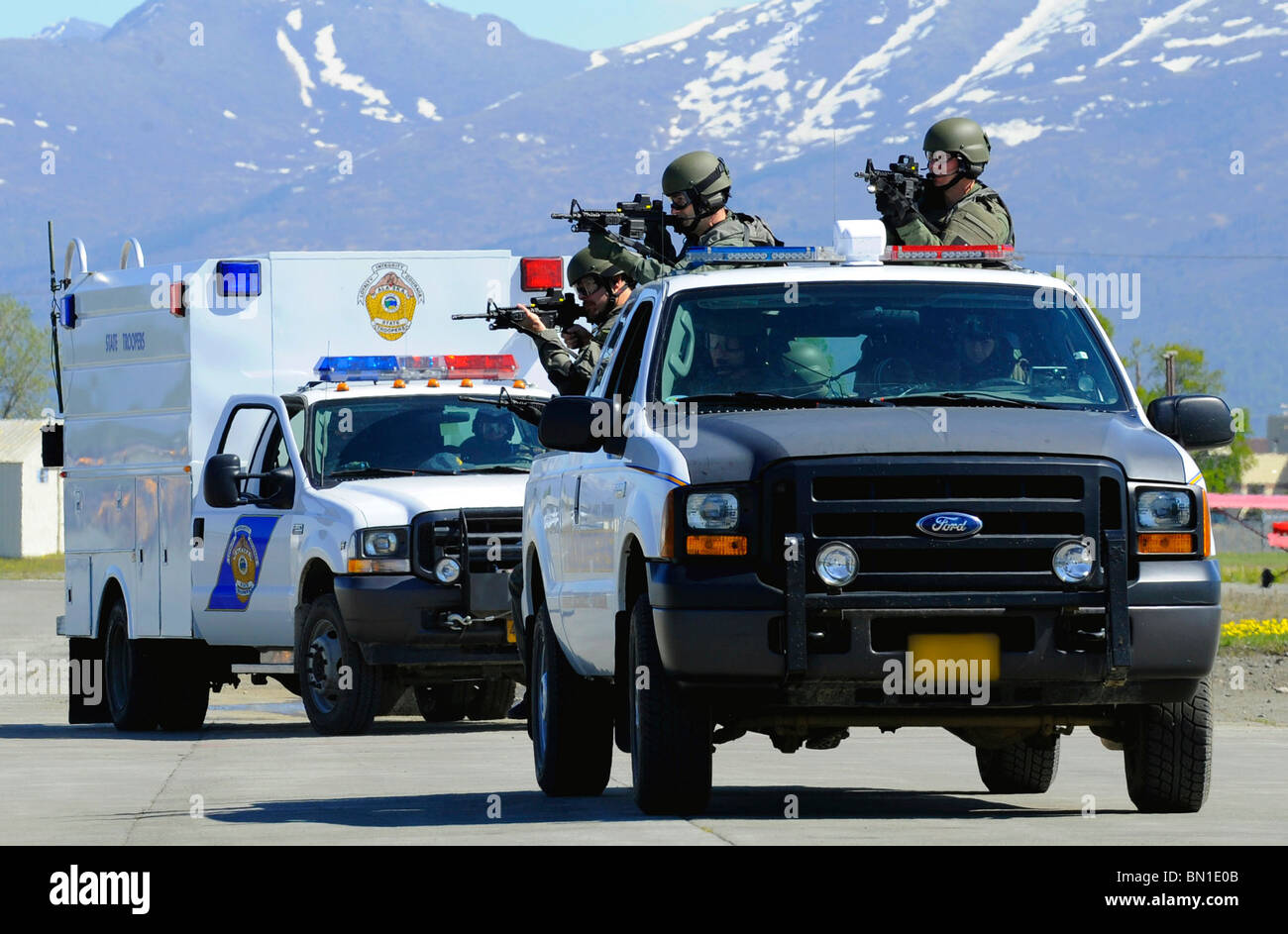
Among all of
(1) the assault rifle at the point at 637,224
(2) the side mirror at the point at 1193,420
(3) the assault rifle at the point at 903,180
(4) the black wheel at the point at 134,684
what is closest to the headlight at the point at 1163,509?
(2) the side mirror at the point at 1193,420

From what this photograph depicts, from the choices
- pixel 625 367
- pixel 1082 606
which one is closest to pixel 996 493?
pixel 1082 606

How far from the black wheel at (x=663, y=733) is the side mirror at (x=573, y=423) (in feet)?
2.91

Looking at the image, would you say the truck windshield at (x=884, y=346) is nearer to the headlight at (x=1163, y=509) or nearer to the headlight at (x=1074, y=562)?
the headlight at (x=1163, y=509)

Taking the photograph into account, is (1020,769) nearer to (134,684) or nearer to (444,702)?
(444,702)

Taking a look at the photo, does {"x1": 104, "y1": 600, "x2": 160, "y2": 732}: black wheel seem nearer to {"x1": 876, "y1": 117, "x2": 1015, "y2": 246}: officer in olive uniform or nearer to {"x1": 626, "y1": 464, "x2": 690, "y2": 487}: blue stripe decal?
{"x1": 876, "y1": 117, "x2": 1015, "y2": 246}: officer in olive uniform

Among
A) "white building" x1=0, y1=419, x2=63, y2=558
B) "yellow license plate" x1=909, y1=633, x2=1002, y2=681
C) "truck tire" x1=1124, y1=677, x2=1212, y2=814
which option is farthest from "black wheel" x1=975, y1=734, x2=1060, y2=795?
"white building" x1=0, y1=419, x2=63, y2=558

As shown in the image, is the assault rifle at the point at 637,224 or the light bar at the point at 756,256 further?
the assault rifle at the point at 637,224

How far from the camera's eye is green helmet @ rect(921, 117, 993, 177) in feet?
46.3

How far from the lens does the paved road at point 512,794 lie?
1033 cm

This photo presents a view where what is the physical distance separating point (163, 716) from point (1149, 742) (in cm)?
1107

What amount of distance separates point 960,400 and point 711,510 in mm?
1278

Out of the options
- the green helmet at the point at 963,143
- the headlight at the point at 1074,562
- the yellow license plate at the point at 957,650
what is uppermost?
the green helmet at the point at 963,143

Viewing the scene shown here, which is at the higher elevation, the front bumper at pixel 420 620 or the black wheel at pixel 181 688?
the front bumper at pixel 420 620

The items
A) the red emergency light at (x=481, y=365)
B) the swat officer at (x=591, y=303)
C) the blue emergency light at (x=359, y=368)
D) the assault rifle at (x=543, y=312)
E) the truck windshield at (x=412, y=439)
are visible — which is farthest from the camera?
the red emergency light at (x=481, y=365)
